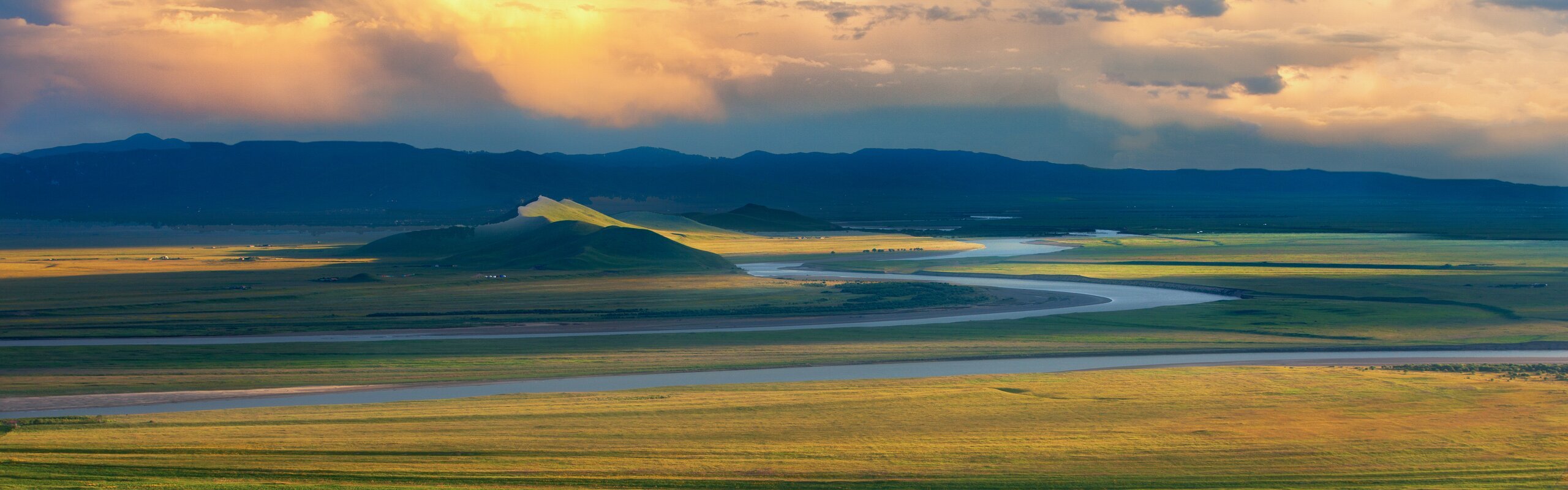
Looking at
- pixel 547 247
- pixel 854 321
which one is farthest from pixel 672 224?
pixel 854 321

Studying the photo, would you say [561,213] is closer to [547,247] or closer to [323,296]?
[547,247]

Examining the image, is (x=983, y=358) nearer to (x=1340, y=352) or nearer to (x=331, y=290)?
(x=1340, y=352)

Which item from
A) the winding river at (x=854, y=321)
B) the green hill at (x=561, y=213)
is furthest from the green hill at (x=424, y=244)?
the winding river at (x=854, y=321)

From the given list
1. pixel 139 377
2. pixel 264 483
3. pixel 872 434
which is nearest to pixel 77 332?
pixel 139 377

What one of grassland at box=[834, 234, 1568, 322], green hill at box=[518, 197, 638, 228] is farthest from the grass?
green hill at box=[518, 197, 638, 228]

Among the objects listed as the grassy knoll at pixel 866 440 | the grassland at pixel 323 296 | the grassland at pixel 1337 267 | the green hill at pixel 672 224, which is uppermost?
the green hill at pixel 672 224

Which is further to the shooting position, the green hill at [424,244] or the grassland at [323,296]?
the green hill at [424,244]

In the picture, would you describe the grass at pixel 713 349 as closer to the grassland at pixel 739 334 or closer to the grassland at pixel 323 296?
the grassland at pixel 739 334
